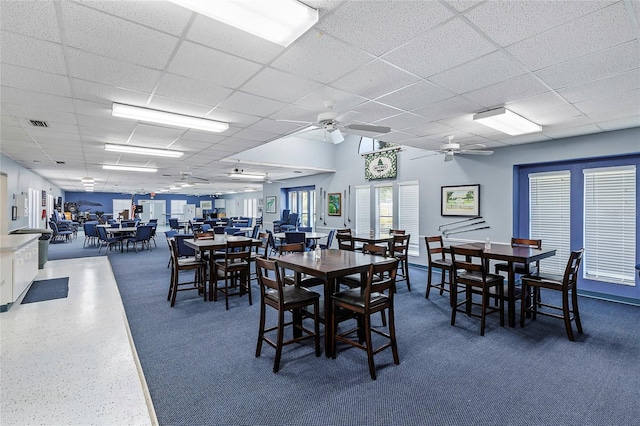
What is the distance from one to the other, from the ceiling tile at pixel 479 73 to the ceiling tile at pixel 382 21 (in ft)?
2.42

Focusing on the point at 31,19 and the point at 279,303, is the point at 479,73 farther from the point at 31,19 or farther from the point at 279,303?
the point at 31,19

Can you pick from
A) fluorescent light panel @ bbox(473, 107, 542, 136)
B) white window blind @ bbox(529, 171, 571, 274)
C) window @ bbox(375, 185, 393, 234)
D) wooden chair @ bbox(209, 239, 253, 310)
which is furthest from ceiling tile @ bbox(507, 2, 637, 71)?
window @ bbox(375, 185, 393, 234)

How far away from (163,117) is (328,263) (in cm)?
270

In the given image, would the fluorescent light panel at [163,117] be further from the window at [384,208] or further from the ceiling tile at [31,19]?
the window at [384,208]

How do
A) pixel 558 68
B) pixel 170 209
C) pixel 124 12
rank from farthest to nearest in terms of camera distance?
pixel 170 209 < pixel 558 68 < pixel 124 12

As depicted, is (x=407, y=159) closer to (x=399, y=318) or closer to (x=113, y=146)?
(x=399, y=318)

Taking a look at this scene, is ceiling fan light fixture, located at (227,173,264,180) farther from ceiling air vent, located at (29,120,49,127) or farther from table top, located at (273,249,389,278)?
table top, located at (273,249,389,278)

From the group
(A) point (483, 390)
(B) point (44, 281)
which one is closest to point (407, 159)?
(A) point (483, 390)

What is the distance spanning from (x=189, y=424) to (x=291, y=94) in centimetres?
290

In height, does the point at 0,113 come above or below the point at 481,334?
above

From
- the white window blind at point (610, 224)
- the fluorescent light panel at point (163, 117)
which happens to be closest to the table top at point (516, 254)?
the white window blind at point (610, 224)

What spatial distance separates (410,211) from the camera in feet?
23.7

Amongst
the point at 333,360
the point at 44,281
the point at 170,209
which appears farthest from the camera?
A: the point at 170,209

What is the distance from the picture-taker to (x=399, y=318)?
150 inches
